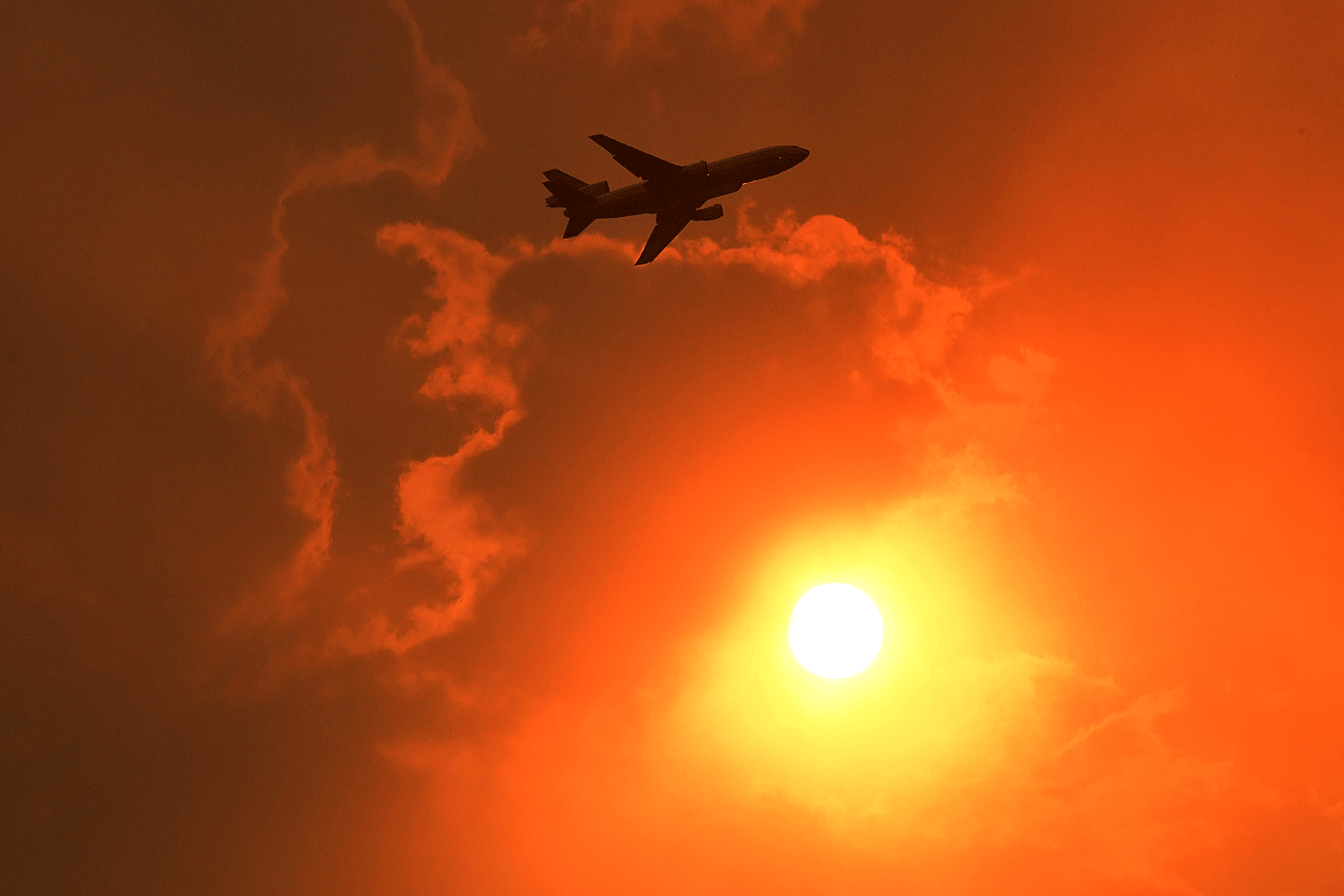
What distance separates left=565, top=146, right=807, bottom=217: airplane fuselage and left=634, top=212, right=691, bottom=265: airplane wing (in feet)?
8.24

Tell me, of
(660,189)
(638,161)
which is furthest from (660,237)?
(638,161)

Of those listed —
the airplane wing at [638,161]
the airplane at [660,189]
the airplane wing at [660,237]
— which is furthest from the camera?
the airplane wing at [660,237]

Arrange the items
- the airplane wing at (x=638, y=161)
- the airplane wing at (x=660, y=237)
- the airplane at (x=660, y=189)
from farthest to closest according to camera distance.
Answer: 1. the airplane wing at (x=660, y=237)
2. the airplane at (x=660, y=189)
3. the airplane wing at (x=638, y=161)

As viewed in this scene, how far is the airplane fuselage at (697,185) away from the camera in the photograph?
302 ft

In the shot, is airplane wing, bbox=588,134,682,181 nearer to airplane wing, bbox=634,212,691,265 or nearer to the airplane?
the airplane

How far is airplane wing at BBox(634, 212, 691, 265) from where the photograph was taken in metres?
98.2

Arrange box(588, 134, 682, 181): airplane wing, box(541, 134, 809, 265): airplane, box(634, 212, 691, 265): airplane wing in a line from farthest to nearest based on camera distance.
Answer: box(634, 212, 691, 265): airplane wing
box(541, 134, 809, 265): airplane
box(588, 134, 682, 181): airplane wing

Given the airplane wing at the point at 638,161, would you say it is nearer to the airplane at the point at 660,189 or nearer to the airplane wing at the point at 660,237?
the airplane at the point at 660,189

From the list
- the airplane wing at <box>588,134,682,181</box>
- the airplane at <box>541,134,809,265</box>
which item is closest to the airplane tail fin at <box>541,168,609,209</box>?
the airplane at <box>541,134,809,265</box>

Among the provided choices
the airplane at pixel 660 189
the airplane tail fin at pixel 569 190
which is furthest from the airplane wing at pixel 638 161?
the airplane tail fin at pixel 569 190

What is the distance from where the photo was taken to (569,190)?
95625 millimetres

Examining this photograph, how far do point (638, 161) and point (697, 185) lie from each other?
5881mm

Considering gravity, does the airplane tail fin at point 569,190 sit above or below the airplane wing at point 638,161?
above

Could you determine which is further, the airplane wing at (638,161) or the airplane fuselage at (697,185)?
the airplane fuselage at (697,185)
